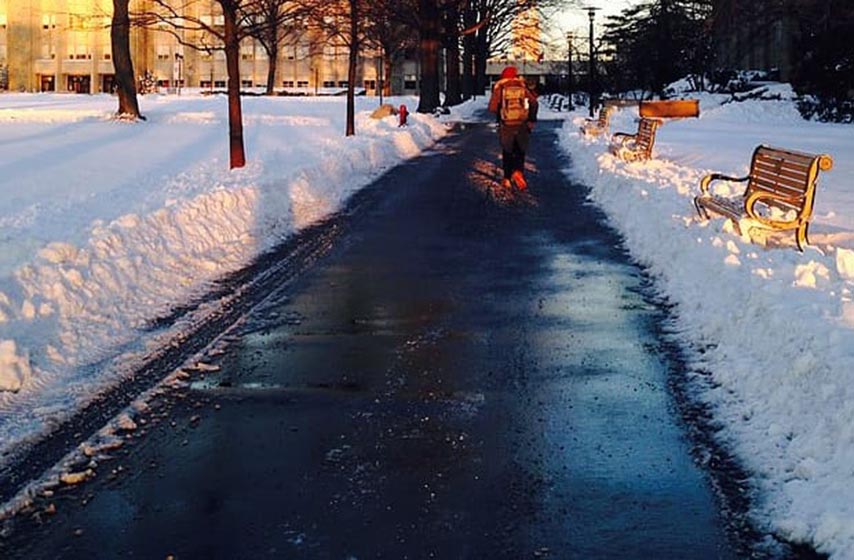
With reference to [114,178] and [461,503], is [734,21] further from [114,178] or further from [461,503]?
[461,503]

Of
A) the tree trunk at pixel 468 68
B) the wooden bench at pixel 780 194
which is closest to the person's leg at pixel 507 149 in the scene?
the wooden bench at pixel 780 194

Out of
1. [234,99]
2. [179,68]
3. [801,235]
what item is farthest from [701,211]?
[179,68]

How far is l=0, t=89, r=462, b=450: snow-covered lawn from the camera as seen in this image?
23.0ft

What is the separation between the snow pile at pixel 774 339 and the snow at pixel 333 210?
14 mm

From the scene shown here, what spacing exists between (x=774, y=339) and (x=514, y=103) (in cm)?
1186

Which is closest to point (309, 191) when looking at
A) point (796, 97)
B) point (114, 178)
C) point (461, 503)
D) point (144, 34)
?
point (114, 178)

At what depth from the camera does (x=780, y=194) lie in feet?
34.8

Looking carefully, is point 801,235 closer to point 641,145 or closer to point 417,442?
point 417,442

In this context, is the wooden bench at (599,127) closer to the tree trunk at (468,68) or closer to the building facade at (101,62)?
the tree trunk at (468,68)

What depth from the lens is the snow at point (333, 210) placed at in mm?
5258

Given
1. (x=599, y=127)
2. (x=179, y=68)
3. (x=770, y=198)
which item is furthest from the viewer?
(x=179, y=68)

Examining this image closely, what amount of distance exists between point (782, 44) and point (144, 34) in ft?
220

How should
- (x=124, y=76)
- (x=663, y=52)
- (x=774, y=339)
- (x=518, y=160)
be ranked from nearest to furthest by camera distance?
(x=774, y=339)
(x=518, y=160)
(x=124, y=76)
(x=663, y=52)

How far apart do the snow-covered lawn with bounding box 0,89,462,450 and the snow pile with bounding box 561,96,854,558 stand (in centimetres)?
363
